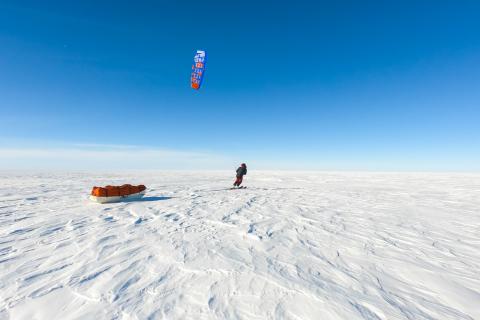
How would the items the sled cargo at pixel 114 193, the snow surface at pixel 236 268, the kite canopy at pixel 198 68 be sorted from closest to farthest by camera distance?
1. the snow surface at pixel 236 268
2. the sled cargo at pixel 114 193
3. the kite canopy at pixel 198 68

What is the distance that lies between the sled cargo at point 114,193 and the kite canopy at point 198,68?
576 centimetres

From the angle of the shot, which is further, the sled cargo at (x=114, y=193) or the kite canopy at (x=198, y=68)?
the kite canopy at (x=198, y=68)

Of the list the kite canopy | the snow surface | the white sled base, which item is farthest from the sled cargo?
the kite canopy

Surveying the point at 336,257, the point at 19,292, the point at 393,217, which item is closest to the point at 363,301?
the point at 336,257

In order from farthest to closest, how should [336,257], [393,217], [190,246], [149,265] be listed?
[393,217]
[190,246]
[336,257]
[149,265]

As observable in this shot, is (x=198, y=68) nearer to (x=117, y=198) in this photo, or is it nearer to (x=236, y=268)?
(x=117, y=198)

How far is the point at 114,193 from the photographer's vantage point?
832 cm

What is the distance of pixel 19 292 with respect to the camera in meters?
2.69

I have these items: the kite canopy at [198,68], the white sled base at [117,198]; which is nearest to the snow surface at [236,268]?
the white sled base at [117,198]

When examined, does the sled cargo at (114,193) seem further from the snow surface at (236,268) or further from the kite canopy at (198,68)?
the kite canopy at (198,68)

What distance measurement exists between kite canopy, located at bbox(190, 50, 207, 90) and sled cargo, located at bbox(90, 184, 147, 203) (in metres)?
5.76

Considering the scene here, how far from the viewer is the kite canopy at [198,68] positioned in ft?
37.7

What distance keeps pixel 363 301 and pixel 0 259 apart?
5304mm

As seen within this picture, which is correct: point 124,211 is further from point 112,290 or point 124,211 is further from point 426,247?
point 426,247
